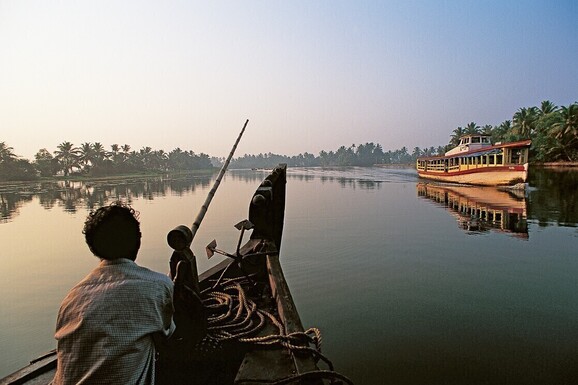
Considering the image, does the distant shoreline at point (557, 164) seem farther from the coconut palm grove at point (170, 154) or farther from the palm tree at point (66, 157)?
the palm tree at point (66, 157)

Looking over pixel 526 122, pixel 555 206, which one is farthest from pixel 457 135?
pixel 555 206

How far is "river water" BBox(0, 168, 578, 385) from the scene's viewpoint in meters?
4.88

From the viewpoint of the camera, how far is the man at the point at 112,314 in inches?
59.1

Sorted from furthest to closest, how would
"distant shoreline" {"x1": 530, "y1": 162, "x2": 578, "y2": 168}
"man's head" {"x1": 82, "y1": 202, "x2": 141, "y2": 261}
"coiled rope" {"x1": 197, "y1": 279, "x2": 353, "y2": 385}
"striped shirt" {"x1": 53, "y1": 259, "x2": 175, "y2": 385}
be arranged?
"distant shoreline" {"x1": 530, "y1": 162, "x2": 578, "y2": 168} < "coiled rope" {"x1": 197, "y1": 279, "x2": 353, "y2": 385} < "man's head" {"x1": 82, "y1": 202, "x2": 141, "y2": 261} < "striped shirt" {"x1": 53, "y1": 259, "x2": 175, "y2": 385}

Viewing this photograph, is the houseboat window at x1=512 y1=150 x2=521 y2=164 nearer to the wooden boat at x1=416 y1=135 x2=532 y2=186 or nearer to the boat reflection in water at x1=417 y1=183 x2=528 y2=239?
the wooden boat at x1=416 y1=135 x2=532 y2=186

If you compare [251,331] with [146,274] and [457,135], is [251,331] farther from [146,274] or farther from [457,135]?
[457,135]

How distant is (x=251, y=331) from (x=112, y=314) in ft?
5.28

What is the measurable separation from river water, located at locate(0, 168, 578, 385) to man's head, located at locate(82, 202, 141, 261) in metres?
4.11

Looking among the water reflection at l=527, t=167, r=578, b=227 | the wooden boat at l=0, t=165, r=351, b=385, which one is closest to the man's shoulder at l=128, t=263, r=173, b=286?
the wooden boat at l=0, t=165, r=351, b=385

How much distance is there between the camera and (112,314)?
1.51 m

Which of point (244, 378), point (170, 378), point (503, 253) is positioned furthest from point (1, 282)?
point (503, 253)

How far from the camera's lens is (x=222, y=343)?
8.91 feet

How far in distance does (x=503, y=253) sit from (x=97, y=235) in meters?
11.4

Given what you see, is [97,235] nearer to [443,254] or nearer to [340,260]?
[340,260]
